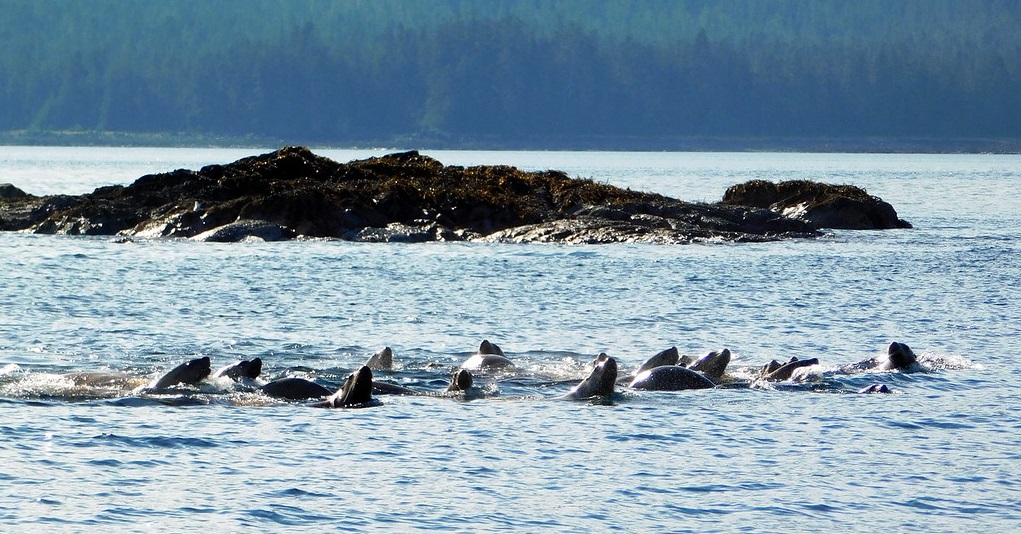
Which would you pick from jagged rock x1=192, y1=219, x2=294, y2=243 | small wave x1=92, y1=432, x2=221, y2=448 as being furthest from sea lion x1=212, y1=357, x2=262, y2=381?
jagged rock x1=192, y1=219, x2=294, y2=243

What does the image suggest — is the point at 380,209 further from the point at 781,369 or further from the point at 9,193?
the point at 781,369

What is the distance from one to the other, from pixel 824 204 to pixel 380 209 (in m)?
18.8

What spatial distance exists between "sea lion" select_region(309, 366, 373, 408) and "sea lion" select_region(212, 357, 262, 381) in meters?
1.63

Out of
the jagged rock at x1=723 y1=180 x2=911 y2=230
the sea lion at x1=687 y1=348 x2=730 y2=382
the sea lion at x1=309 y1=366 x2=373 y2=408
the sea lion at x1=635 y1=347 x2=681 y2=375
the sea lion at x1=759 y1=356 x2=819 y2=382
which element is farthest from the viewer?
the jagged rock at x1=723 y1=180 x2=911 y2=230

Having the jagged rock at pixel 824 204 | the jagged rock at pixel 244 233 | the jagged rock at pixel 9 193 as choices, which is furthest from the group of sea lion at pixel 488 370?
the jagged rock at pixel 9 193

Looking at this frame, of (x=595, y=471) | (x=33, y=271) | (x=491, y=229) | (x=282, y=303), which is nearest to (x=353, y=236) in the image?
(x=491, y=229)

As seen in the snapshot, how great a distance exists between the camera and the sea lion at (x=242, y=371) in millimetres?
20891

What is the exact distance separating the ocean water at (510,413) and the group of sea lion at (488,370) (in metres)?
0.32

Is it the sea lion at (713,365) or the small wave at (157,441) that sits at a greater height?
the sea lion at (713,365)

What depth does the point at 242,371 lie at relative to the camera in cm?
2097

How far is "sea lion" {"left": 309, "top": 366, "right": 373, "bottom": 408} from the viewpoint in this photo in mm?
19703

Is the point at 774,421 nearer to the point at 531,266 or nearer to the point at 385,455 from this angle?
the point at 385,455

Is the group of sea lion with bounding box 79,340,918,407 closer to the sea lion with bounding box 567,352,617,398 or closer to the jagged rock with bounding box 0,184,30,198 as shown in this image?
the sea lion with bounding box 567,352,617,398

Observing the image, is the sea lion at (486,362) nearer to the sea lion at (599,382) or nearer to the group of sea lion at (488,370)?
the group of sea lion at (488,370)
